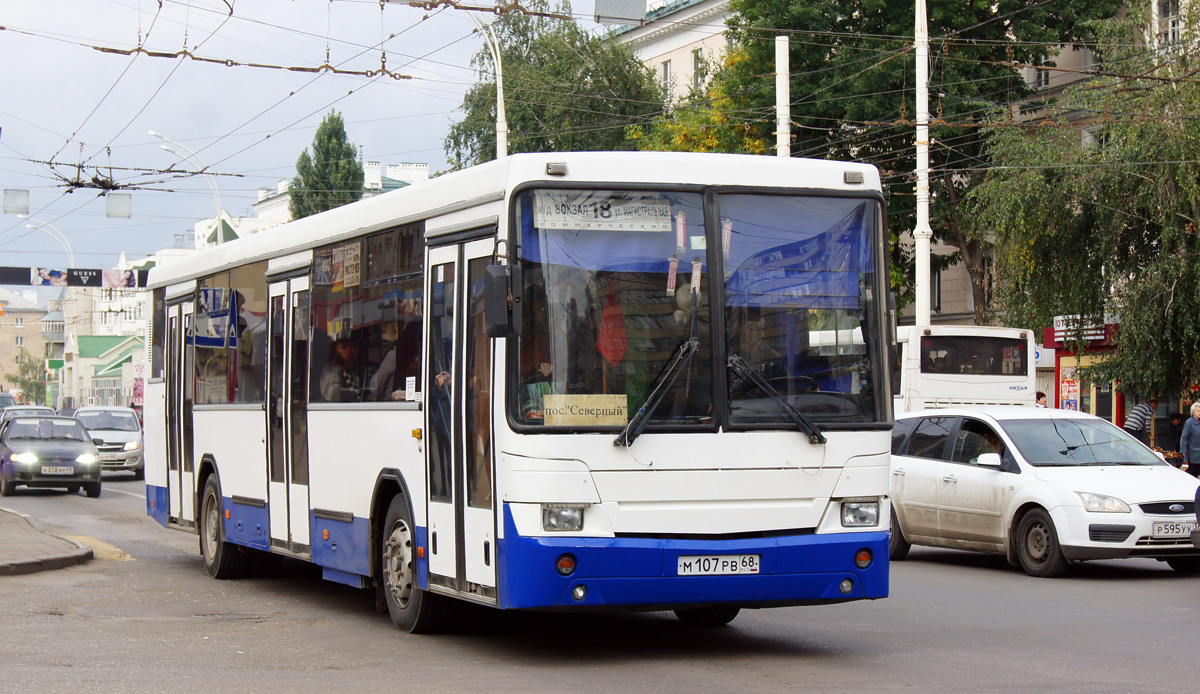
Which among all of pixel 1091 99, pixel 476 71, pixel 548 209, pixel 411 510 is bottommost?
pixel 411 510

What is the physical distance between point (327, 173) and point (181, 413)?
67515 millimetres

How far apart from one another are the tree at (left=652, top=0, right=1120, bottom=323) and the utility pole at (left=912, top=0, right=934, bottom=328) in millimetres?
8070

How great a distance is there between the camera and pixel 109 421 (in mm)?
38375

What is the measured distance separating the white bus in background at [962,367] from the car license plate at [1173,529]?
13.4 meters

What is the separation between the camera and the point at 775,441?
9164 mm

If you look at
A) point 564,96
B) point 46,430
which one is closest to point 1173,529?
point 46,430

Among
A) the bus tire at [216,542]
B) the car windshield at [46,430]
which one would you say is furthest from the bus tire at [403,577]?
the car windshield at [46,430]

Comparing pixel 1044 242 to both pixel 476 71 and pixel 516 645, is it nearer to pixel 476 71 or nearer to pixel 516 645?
pixel 516 645

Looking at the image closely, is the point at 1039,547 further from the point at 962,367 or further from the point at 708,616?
the point at 962,367

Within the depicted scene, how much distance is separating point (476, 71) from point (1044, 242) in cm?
3099

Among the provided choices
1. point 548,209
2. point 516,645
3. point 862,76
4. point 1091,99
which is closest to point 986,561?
point 516,645

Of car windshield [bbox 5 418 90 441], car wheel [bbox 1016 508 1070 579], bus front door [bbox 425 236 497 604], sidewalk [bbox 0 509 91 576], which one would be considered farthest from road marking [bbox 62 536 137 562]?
car windshield [bbox 5 418 90 441]

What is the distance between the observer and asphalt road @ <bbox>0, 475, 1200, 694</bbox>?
28.3 feet

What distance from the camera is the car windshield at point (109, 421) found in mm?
38062
